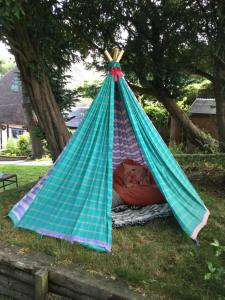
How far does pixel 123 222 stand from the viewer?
4.09m

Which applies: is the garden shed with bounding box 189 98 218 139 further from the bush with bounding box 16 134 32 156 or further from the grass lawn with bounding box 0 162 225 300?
the bush with bounding box 16 134 32 156

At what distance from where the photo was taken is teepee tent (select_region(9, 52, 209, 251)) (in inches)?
145

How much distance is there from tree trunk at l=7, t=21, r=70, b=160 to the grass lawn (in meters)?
1.63

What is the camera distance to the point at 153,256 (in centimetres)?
334

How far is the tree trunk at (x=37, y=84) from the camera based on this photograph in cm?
536

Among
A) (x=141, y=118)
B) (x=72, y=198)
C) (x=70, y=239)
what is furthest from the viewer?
(x=141, y=118)

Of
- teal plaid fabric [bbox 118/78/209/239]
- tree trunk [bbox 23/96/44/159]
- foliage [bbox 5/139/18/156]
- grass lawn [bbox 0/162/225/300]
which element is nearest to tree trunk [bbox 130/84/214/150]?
teal plaid fabric [bbox 118/78/209/239]

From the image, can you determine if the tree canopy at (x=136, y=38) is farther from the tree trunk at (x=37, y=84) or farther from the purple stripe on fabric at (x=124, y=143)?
the purple stripe on fabric at (x=124, y=143)

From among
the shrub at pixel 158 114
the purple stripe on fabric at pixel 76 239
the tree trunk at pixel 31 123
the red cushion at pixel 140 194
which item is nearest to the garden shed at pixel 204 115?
the shrub at pixel 158 114

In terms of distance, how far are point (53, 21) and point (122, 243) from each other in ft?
13.7

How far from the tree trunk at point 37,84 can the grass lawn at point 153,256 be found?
1628 millimetres

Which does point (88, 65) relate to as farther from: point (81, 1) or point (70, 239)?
point (70, 239)

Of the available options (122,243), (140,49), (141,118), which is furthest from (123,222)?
(140,49)

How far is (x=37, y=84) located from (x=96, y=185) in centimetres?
236
